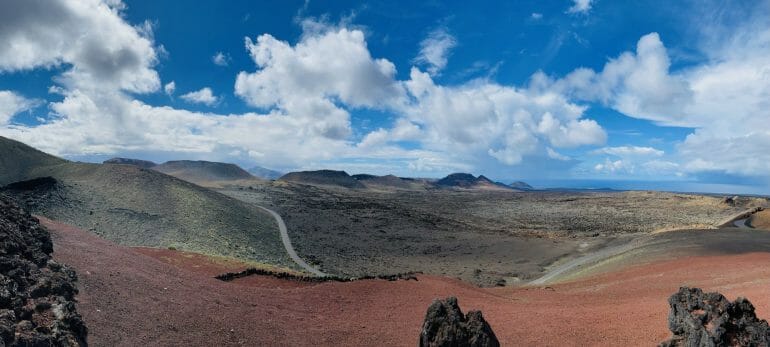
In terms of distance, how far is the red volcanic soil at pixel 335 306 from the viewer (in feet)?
44.1

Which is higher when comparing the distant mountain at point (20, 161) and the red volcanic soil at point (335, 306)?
the distant mountain at point (20, 161)

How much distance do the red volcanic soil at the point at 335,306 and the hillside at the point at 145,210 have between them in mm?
20807

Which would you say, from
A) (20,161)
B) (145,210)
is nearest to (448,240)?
(145,210)

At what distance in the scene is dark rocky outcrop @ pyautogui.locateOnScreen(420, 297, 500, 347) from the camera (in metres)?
11.8

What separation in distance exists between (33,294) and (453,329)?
11854 mm

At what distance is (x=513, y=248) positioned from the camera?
50.2m

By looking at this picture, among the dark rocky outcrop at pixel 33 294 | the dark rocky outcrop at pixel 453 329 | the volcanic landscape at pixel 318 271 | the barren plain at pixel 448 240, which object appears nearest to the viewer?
the dark rocky outcrop at pixel 33 294

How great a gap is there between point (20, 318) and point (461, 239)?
170 feet

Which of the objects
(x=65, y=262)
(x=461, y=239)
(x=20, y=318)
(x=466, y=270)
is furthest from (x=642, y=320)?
(x=461, y=239)

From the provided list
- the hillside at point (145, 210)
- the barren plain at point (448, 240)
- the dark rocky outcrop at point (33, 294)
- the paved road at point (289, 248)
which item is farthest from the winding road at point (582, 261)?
the dark rocky outcrop at point (33, 294)

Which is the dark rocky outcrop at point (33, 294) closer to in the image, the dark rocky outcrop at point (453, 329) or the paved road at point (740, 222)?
the dark rocky outcrop at point (453, 329)

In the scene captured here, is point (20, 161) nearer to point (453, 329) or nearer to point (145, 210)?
point (145, 210)

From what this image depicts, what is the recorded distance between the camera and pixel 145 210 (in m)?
46.1

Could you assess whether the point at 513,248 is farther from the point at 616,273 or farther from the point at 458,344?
the point at 458,344
